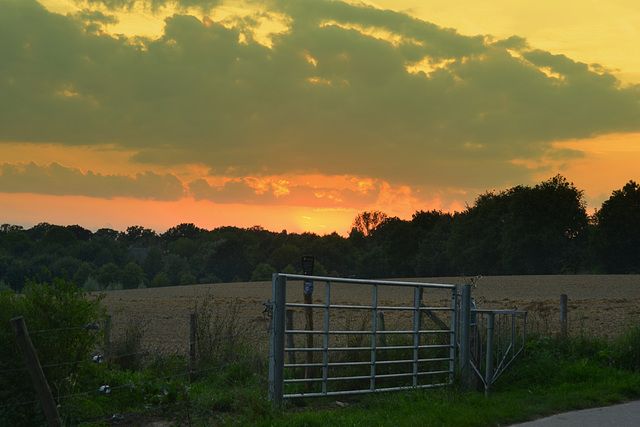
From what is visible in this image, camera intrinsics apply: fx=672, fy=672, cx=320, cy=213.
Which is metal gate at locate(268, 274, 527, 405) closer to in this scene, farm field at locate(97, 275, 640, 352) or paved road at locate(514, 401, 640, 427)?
paved road at locate(514, 401, 640, 427)

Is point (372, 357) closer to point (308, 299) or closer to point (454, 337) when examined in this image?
point (308, 299)

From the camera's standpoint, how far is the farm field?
66.5 feet

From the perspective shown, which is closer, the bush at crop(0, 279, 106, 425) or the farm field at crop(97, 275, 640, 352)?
the bush at crop(0, 279, 106, 425)

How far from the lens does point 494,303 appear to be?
35.8m

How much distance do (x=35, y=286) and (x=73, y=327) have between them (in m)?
0.77

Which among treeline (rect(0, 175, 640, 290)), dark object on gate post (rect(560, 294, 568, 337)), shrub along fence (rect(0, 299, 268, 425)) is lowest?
shrub along fence (rect(0, 299, 268, 425))

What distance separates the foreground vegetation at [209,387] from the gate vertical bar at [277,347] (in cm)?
20

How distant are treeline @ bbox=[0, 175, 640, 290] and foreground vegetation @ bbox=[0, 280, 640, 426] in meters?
44.1

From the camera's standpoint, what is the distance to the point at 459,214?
311 feet

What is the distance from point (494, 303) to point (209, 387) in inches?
1063

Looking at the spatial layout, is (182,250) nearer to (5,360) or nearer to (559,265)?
(559,265)

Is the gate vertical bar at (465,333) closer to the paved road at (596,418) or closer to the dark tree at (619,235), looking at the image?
the paved road at (596,418)

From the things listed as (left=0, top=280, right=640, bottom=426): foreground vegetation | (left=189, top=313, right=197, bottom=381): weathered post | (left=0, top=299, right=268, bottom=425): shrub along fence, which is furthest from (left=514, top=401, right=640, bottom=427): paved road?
(left=189, top=313, right=197, bottom=381): weathered post

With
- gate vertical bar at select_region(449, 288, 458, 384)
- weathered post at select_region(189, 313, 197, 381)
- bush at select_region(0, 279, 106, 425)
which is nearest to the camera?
bush at select_region(0, 279, 106, 425)
